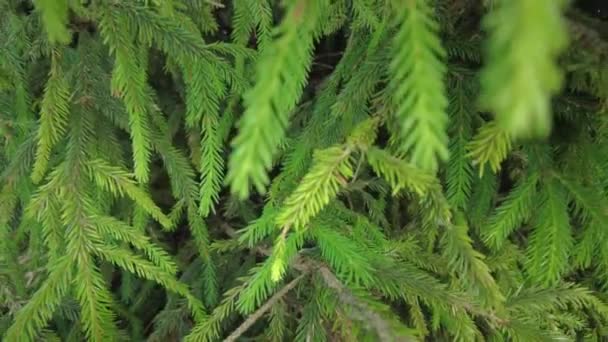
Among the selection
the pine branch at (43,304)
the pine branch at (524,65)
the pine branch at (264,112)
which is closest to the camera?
the pine branch at (524,65)

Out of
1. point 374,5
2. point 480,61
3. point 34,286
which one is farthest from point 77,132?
point 480,61

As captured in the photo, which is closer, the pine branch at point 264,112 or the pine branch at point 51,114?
the pine branch at point 264,112

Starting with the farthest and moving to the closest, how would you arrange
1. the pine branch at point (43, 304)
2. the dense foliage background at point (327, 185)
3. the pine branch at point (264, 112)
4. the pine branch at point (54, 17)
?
the pine branch at point (43, 304) → the dense foliage background at point (327, 185) → the pine branch at point (54, 17) → the pine branch at point (264, 112)

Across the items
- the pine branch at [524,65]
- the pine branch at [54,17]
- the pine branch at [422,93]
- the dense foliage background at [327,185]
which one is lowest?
the dense foliage background at [327,185]

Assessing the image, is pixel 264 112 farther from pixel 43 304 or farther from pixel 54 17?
pixel 43 304

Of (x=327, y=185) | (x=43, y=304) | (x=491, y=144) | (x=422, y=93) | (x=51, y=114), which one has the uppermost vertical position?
(x=422, y=93)

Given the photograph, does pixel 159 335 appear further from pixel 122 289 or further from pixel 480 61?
pixel 480 61

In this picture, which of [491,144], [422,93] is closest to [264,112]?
[422,93]

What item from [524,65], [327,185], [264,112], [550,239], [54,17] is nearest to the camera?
[524,65]

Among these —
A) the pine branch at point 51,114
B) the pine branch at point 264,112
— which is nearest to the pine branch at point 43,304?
the pine branch at point 51,114

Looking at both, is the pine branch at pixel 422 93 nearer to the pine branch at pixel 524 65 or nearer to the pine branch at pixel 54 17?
the pine branch at pixel 524 65

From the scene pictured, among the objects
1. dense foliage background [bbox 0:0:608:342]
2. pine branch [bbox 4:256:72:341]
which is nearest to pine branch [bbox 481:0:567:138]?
dense foliage background [bbox 0:0:608:342]

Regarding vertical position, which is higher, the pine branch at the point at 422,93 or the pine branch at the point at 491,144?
the pine branch at the point at 422,93

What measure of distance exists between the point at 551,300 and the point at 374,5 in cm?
92
